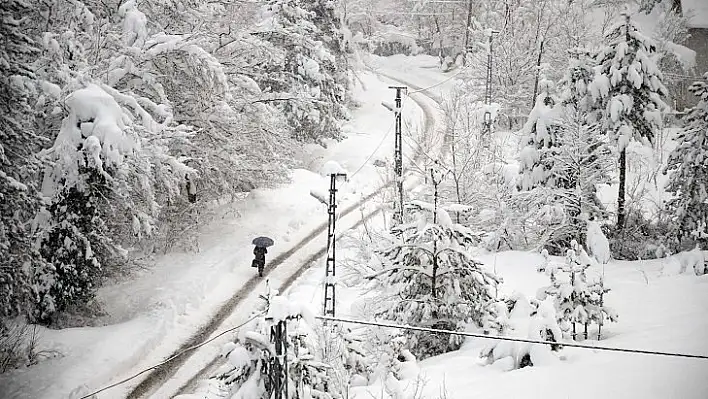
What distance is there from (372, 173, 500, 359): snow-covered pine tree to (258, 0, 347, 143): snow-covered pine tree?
15190 mm

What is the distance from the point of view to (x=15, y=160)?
12.7 meters

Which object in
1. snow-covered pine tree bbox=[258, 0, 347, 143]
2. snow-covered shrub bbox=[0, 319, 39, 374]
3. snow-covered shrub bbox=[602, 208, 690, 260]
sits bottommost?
snow-covered shrub bbox=[0, 319, 39, 374]

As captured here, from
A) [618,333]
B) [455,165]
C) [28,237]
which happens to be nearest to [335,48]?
[455,165]

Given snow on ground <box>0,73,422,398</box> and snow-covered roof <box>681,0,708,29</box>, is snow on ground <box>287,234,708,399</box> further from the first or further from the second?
snow-covered roof <box>681,0,708,29</box>

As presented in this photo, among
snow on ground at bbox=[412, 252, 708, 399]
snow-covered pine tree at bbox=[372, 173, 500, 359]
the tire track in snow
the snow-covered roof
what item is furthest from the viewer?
the snow-covered roof

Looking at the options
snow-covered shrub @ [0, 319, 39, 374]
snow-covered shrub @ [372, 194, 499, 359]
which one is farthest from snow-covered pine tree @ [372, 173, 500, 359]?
snow-covered shrub @ [0, 319, 39, 374]

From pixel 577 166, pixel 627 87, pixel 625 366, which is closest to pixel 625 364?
pixel 625 366

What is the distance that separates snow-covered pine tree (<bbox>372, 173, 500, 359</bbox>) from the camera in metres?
12.2

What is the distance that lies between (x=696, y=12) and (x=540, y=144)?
1866cm

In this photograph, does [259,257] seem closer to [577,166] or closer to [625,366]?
[577,166]

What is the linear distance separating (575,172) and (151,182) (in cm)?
1158

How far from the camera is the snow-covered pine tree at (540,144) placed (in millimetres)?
18519

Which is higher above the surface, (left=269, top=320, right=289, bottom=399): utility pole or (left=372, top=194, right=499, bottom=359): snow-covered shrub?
(left=269, top=320, right=289, bottom=399): utility pole

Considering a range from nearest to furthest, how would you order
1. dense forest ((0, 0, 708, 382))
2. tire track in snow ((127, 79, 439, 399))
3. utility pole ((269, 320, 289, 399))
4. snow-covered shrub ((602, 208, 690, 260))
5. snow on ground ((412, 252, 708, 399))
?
1. utility pole ((269, 320, 289, 399))
2. snow on ground ((412, 252, 708, 399))
3. tire track in snow ((127, 79, 439, 399))
4. dense forest ((0, 0, 708, 382))
5. snow-covered shrub ((602, 208, 690, 260))
